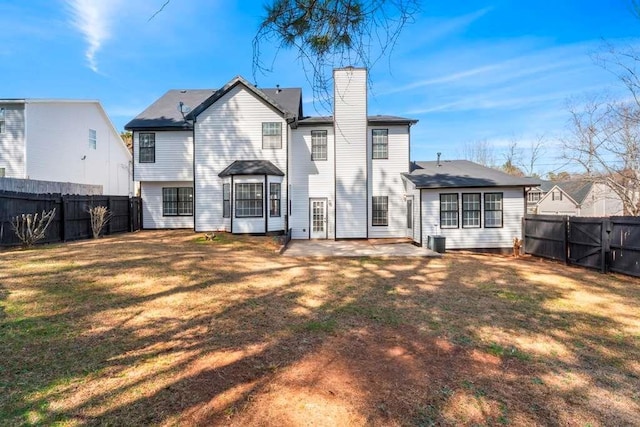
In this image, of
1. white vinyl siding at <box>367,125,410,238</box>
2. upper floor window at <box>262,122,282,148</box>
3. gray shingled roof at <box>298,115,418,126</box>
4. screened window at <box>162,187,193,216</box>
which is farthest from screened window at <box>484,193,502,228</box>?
screened window at <box>162,187,193,216</box>

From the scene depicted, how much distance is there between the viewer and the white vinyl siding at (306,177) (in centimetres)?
1742

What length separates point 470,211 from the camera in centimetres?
1533

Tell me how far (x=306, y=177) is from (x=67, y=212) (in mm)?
10400

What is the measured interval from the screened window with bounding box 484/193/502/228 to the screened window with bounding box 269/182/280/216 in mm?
9759

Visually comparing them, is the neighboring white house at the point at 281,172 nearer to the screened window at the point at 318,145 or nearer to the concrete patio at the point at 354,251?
the screened window at the point at 318,145

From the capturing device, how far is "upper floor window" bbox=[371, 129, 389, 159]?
17.4 m

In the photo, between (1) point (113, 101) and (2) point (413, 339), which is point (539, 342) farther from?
(1) point (113, 101)

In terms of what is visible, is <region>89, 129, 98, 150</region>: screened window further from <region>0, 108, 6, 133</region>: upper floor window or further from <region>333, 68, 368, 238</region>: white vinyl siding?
<region>333, 68, 368, 238</region>: white vinyl siding

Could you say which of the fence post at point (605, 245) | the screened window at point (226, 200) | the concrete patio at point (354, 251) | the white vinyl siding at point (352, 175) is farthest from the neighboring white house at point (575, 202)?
the screened window at point (226, 200)

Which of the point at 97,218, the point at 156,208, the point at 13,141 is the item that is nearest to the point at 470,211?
the point at 156,208

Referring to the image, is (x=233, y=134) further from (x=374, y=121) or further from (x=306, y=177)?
(x=374, y=121)

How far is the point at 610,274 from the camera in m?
9.68

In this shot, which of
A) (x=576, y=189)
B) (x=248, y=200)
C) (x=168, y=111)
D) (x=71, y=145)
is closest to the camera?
(x=248, y=200)

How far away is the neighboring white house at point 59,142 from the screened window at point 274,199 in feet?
43.5
